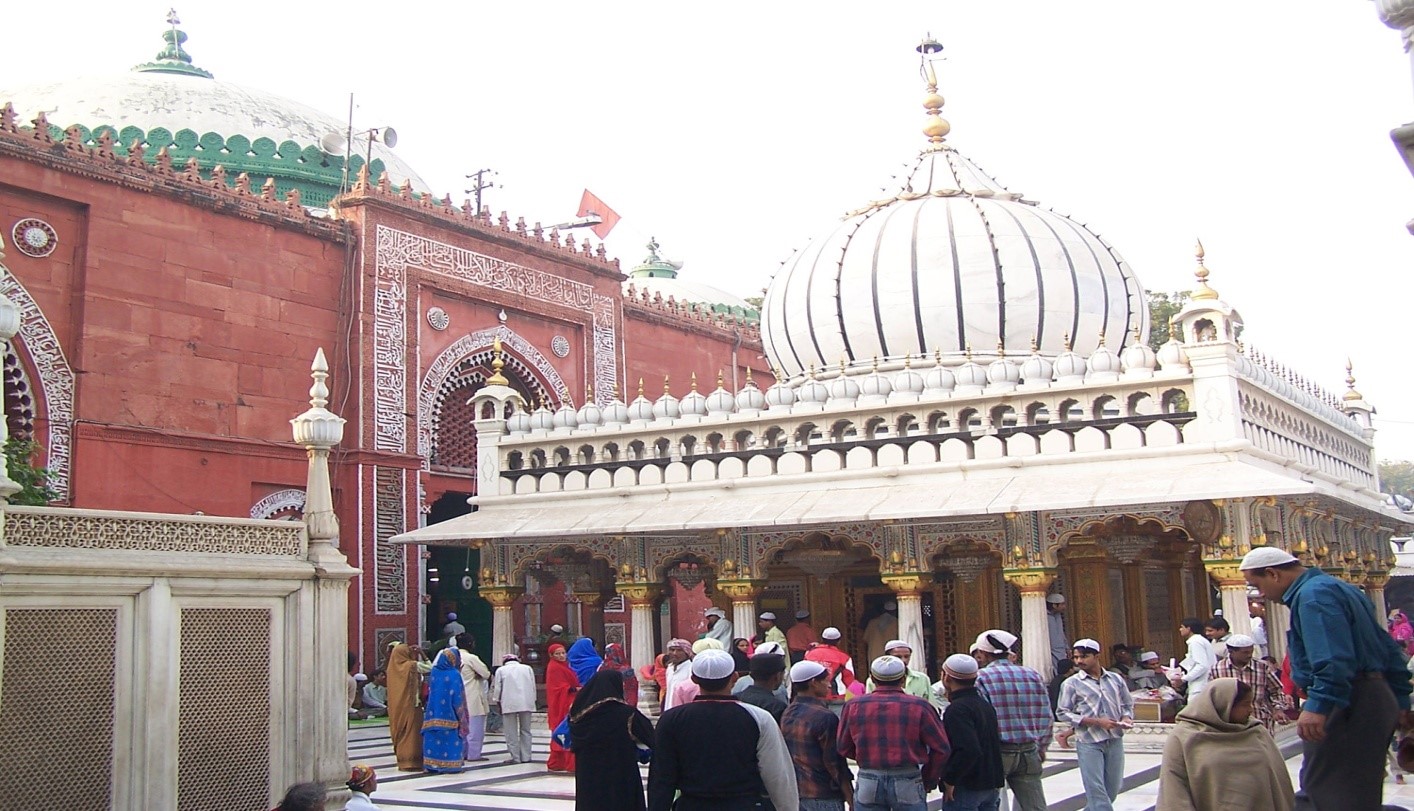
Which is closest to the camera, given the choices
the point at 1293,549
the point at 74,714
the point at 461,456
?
the point at 74,714

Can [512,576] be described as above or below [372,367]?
below

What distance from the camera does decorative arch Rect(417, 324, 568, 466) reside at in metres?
16.9

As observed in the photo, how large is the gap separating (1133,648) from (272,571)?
8560mm

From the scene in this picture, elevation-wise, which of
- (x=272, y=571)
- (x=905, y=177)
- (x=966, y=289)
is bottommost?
(x=272, y=571)

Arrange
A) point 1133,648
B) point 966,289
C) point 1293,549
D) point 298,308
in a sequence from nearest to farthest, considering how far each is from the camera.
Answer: point 1293,549 < point 1133,648 < point 966,289 < point 298,308

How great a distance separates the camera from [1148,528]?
12.4m

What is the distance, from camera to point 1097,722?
645cm

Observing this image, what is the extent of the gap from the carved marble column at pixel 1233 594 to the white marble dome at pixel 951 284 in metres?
4.14

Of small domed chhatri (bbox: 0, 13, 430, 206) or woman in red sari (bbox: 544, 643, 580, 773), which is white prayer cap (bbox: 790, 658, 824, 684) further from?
small domed chhatri (bbox: 0, 13, 430, 206)

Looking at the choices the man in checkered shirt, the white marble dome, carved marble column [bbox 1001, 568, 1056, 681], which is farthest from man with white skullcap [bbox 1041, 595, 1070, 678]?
the man in checkered shirt

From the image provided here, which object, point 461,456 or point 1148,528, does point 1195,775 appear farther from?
point 461,456

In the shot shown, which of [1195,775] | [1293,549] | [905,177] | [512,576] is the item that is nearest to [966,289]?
[905,177]

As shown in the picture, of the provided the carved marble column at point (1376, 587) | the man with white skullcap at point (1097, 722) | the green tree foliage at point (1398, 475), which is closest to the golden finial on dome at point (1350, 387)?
the carved marble column at point (1376, 587)

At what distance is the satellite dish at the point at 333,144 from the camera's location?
19.1 metres
